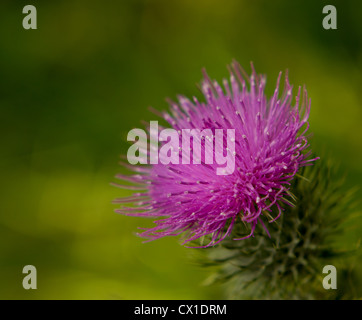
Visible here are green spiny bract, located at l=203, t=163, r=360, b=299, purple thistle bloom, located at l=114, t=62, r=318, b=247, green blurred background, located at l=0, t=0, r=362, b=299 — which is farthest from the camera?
green blurred background, located at l=0, t=0, r=362, b=299

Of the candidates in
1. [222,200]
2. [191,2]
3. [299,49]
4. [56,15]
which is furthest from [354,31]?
[56,15]

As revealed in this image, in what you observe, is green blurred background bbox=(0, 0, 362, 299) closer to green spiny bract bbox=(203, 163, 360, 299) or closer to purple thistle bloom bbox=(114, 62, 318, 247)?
green spiny bract bbox=(203, 163, 360, 299)

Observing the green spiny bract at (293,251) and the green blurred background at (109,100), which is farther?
the green blurred background at (109,100)

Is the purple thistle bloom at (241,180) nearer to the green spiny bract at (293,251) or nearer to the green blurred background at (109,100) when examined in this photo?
the green spiny bract at (293,251)

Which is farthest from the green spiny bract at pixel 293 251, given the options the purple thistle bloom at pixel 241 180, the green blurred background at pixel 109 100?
the green blurred background at pixel 109 100

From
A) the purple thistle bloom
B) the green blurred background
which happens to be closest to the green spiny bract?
the purple thistle bloom

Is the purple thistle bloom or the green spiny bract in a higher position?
the purple thistle bloom

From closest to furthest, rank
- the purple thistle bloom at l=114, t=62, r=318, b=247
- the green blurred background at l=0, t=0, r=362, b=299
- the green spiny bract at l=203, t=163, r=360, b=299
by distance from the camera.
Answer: the purple thistle bloom at l=114, t=62, r=318, b=247 → the green spiny bract at l=203, t=163, r=360, b=299 → the green blurred background at l=0, t=0, r=362, b=299

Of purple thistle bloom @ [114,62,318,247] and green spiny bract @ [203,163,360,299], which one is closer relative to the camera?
purple thistle bloom @ [114,62,318,247]
